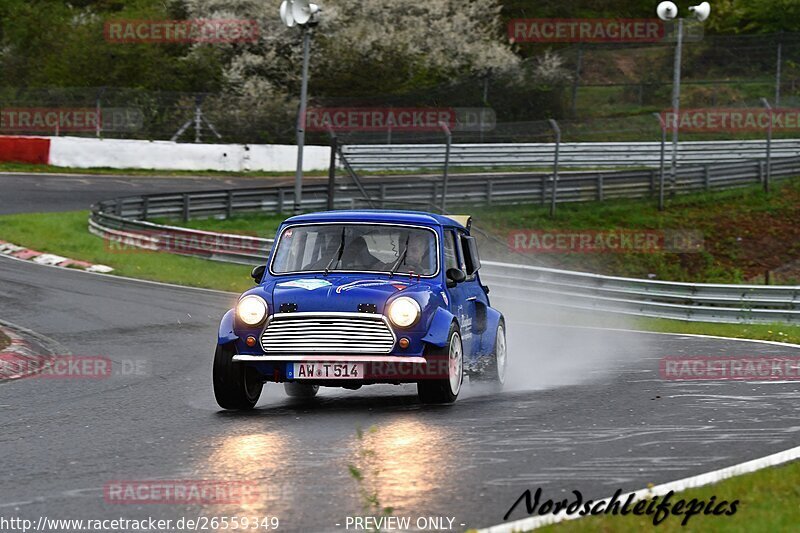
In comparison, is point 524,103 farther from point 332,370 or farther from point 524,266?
point 332,370

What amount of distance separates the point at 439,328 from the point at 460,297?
4.01 ft

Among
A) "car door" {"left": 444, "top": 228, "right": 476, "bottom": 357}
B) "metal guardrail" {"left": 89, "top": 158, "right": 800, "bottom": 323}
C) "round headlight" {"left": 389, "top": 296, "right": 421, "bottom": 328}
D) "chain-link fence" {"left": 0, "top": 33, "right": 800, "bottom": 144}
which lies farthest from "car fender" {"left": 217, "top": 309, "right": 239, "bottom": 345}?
"chain-link fence" {"left": 0, "top": 33, "right": 800, "bottom": 144}

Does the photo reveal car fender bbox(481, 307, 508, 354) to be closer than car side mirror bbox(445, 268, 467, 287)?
No

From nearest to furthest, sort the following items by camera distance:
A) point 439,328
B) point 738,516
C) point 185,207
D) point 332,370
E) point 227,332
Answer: point 738,516, point 332,370, point 439,328, point 227,332, point 185,207

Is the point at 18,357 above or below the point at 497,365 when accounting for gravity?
below

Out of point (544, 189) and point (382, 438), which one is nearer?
point (382, 438)

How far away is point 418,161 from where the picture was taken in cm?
4031

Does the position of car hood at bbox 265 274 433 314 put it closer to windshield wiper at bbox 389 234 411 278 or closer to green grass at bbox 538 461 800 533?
windshield wiper at bbox 389 234 411 278

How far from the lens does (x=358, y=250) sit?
11039mm

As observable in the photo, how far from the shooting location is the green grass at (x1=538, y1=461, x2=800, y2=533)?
573 cm

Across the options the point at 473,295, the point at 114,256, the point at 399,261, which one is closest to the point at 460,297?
the point at 473,295

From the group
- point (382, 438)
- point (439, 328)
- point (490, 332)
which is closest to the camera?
point (382, 438)

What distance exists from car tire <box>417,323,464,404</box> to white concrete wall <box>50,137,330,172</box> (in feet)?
108

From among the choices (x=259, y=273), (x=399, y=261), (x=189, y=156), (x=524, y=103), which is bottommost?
(x=259, y=273)
